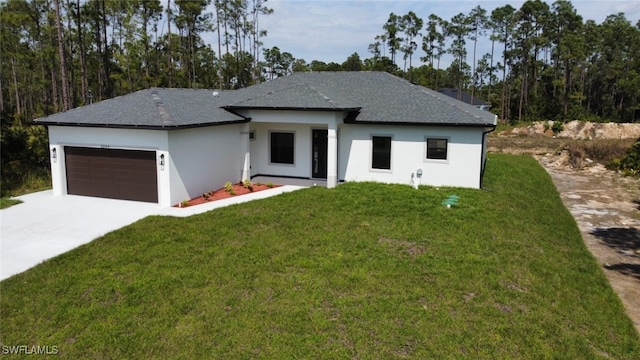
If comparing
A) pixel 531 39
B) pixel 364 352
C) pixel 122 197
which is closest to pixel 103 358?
pixel 364 352

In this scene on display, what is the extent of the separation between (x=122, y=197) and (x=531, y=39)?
56.4 m

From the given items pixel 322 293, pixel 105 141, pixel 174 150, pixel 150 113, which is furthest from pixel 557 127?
pixel 322 293

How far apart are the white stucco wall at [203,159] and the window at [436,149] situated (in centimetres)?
748

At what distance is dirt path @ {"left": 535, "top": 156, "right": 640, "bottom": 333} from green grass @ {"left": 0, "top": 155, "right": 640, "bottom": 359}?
1.56 ft

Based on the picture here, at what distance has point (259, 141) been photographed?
18.7 m

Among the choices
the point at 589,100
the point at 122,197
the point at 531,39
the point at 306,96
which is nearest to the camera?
the point at 122,197

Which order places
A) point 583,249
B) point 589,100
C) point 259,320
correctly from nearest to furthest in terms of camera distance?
point 259,320, point 583,249, point 589,100

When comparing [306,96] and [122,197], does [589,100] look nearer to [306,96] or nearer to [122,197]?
[306,96]

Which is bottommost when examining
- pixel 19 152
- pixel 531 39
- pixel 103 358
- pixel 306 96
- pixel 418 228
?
pixel 103 358

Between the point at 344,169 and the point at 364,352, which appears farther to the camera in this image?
the point at 344,169

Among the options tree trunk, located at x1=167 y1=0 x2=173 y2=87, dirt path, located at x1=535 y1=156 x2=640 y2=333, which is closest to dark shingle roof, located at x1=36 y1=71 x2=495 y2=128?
dirt path, located at x1=535 y1=156 x2=640 y2=333

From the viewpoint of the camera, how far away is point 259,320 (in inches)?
277

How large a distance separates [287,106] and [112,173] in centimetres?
661

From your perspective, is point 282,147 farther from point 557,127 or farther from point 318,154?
point 557,127
